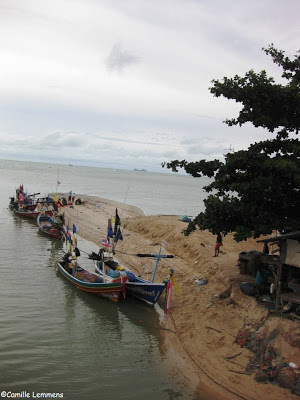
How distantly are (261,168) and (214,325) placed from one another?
21.0 ft

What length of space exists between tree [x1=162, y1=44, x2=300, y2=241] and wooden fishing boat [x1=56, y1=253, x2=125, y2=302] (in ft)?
16.4

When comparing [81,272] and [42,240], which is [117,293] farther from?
[42,240]

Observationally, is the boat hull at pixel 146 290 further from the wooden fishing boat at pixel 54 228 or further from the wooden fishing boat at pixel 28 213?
the wooden fishing boat at pixel 28 213

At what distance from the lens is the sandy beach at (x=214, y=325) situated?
34.0ft

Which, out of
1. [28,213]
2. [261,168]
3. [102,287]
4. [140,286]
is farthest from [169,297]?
[28,213]

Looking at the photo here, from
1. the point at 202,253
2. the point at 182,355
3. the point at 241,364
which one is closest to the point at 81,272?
the point at 202,253

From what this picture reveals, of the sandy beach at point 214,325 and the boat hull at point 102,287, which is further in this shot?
the boat hull at point 102,287

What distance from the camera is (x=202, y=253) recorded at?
21281 mm

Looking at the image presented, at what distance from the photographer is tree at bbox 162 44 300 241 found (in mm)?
12234

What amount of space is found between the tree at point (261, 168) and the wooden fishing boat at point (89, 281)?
5.01 m

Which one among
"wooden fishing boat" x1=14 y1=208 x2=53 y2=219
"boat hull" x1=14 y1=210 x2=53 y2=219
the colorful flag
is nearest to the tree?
the colorful flag

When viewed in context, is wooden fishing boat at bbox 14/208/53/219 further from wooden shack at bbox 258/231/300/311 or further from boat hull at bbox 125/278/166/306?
wooden shack at bbox 258/231/300/311

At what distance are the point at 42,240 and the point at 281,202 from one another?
73.1 ft

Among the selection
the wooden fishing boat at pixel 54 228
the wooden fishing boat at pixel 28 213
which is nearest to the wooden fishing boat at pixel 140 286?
the wooden fishing boat at pixel 54 228
